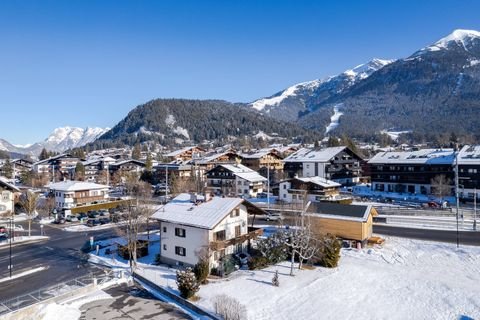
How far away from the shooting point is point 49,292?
27.3 metres

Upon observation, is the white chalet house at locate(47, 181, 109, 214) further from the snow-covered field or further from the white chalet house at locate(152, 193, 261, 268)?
the snow-covered field

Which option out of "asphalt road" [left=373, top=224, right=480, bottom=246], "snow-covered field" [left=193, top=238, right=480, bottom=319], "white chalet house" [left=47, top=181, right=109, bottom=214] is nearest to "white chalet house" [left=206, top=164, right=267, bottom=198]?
"white chalet house" [left=47, top=181, right=109, bottom=214]

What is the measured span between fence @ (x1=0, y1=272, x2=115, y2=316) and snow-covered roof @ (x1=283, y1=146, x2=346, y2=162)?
6526cm

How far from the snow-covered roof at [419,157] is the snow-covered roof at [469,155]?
172cm

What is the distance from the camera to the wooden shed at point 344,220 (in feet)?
129

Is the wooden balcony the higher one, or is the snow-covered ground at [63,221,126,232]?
the wooden balcony

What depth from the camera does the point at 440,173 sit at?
234 ft

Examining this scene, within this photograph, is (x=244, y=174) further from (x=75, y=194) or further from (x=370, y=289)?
(x=370, y=289)

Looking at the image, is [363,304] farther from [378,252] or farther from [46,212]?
[46,212]

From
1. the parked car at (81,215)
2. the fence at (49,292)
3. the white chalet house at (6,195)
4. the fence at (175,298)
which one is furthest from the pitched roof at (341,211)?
the white chalet house at (6,195)

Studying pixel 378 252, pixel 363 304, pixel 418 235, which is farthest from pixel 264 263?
pixel 418 235

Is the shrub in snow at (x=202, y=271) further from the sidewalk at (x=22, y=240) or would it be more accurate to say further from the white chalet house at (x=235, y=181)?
the white chalet house at (x=235, y=181)

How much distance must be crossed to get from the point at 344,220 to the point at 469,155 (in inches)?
1676

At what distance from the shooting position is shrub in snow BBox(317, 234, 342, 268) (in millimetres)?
32875
